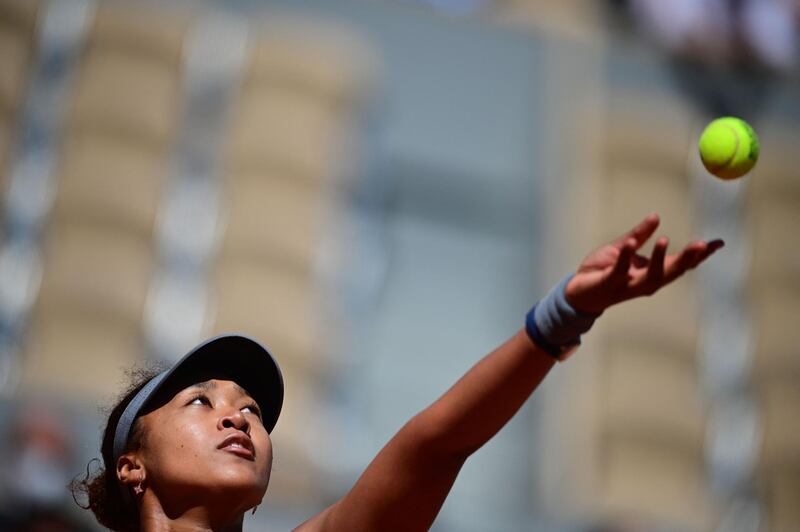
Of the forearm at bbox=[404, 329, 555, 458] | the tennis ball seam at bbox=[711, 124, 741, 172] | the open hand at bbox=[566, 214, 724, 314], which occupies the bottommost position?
the forearm at bbox=[404, 329, 555, 458]

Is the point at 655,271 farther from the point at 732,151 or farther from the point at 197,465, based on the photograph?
the point at 197,465

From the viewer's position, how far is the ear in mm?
2104

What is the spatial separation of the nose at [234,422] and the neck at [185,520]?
0.44 feet

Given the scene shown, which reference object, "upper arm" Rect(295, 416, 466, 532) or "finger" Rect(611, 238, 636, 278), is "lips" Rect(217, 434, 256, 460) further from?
"finger" Rect(611, 238, 636, 278)

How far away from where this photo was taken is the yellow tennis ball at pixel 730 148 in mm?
2229

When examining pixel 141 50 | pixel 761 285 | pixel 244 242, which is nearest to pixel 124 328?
pixel 244 242

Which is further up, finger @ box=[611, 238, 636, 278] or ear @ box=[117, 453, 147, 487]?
finger @ box=[611, 238, 636, 278]

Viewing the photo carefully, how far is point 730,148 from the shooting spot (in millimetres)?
2229

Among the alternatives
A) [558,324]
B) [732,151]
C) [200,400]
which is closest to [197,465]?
[200,400]

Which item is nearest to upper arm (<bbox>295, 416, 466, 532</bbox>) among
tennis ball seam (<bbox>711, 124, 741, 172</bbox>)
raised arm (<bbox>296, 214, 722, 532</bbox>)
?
raised arm (<bbox>296, 214, 722, 532</bbox>)

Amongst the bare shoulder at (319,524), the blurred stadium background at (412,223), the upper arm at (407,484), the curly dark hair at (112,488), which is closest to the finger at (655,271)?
the upper arm at (407,484)

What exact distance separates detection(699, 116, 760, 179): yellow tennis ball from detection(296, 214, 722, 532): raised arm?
0.45m

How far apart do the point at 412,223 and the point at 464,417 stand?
5870 mm

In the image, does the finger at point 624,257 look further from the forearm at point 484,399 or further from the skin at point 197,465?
the skin at point 197,465
